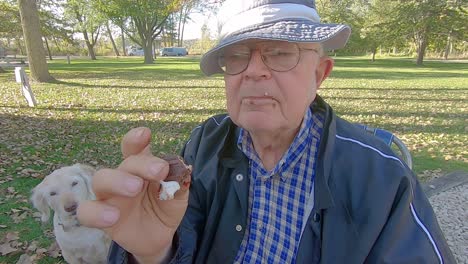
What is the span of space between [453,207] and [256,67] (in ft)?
13.0

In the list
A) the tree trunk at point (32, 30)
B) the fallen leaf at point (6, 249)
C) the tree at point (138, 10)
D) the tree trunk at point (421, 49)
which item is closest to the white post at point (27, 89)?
the tree trunk at point (32, 30)

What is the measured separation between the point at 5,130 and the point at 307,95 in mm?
7482

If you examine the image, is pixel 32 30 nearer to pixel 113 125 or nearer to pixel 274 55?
pixel 113 125

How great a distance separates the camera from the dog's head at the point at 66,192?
2.59 metres

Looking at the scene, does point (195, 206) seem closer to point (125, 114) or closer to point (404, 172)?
point (404, 172)

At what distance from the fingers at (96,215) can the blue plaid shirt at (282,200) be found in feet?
2.56

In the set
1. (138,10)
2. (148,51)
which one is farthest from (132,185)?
(148,51)

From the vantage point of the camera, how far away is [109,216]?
1036 millimetres

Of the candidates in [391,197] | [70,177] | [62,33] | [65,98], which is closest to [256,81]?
[391,197]

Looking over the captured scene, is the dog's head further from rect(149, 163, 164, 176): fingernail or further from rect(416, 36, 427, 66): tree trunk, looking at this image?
rect(416, 36, 427, 66): tree trunk

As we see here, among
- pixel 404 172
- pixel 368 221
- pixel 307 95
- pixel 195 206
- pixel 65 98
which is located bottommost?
pixel 65 98

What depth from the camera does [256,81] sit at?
1.41m

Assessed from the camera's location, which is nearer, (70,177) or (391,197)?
(391,197)

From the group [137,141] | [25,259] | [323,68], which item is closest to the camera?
[137,141]
